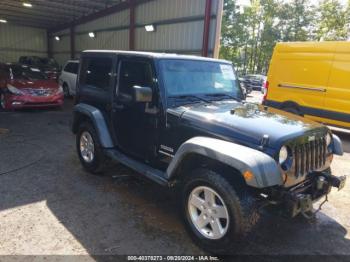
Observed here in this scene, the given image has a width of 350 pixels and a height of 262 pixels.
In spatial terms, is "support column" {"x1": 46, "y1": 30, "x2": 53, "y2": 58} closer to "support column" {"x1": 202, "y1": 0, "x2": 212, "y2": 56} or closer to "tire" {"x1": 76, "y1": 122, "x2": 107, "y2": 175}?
"support column" {"x1": 202, "y1": 0, "x2": 212, "y2": 56}

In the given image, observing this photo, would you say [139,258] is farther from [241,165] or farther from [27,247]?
[241,165]

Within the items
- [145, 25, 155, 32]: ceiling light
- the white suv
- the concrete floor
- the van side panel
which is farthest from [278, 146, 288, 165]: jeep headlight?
[145, 25, 155, 32]: ceiling light

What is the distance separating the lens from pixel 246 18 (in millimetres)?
38625

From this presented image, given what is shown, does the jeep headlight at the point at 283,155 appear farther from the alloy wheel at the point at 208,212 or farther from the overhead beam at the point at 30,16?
the overhead beam at the point at 30,16

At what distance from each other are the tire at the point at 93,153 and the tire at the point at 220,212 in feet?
6.12

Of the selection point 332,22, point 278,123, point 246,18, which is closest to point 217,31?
point 278,123

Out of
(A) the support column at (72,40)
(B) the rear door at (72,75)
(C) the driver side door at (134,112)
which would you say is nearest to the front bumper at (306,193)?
(C) the driver side door at (134,112)

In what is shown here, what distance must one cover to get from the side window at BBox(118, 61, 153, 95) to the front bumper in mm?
1932

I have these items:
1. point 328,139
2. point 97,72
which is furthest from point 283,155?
point 97,72

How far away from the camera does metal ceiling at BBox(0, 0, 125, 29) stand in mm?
15945

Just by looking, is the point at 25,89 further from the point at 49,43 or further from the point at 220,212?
the point at 49,43

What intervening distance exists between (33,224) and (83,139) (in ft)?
6.15

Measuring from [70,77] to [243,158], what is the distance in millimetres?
12008

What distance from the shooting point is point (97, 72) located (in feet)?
15.5
